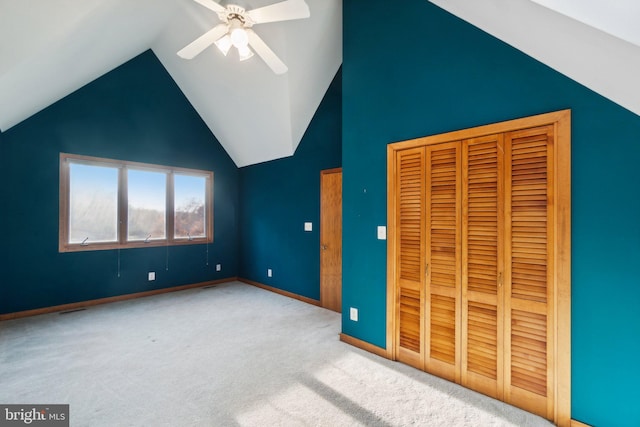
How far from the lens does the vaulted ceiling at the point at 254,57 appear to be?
5.08ft

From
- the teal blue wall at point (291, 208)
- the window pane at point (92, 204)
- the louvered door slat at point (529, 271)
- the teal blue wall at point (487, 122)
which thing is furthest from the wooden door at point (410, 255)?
the window pane at point (92, 204)

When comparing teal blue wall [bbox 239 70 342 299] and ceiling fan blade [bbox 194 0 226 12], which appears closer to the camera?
ceiling fan blade [bbox 194 0 226 12]

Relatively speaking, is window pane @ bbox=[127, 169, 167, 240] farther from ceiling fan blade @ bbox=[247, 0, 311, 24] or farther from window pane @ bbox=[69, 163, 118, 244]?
ceiling fan blade @ bbox=[247, 0, 311, 24]

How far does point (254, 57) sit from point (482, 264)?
3.54m

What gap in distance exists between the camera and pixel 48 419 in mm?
1889

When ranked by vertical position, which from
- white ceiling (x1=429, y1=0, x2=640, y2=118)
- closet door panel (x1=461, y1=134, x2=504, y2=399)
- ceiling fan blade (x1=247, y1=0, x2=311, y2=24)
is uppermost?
ceiling fan blade (x1=247, y1=0, x2=311, y2=24)

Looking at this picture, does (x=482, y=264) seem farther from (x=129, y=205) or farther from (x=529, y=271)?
(x=129, y=205)

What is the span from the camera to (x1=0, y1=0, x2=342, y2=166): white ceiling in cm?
249

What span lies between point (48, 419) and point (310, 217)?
3341mm

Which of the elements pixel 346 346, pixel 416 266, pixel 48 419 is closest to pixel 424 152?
pixel 416 266

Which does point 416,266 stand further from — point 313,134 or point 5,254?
point 5,254

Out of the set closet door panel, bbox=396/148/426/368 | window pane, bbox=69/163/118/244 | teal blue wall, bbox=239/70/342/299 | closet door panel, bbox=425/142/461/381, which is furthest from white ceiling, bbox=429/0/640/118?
window pane, bbox=69/163/118/244

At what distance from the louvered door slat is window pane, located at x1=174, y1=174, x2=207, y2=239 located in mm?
4989

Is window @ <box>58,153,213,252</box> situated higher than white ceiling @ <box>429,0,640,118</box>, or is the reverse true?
white ceiling @ <box>429,0,640,118</box>
